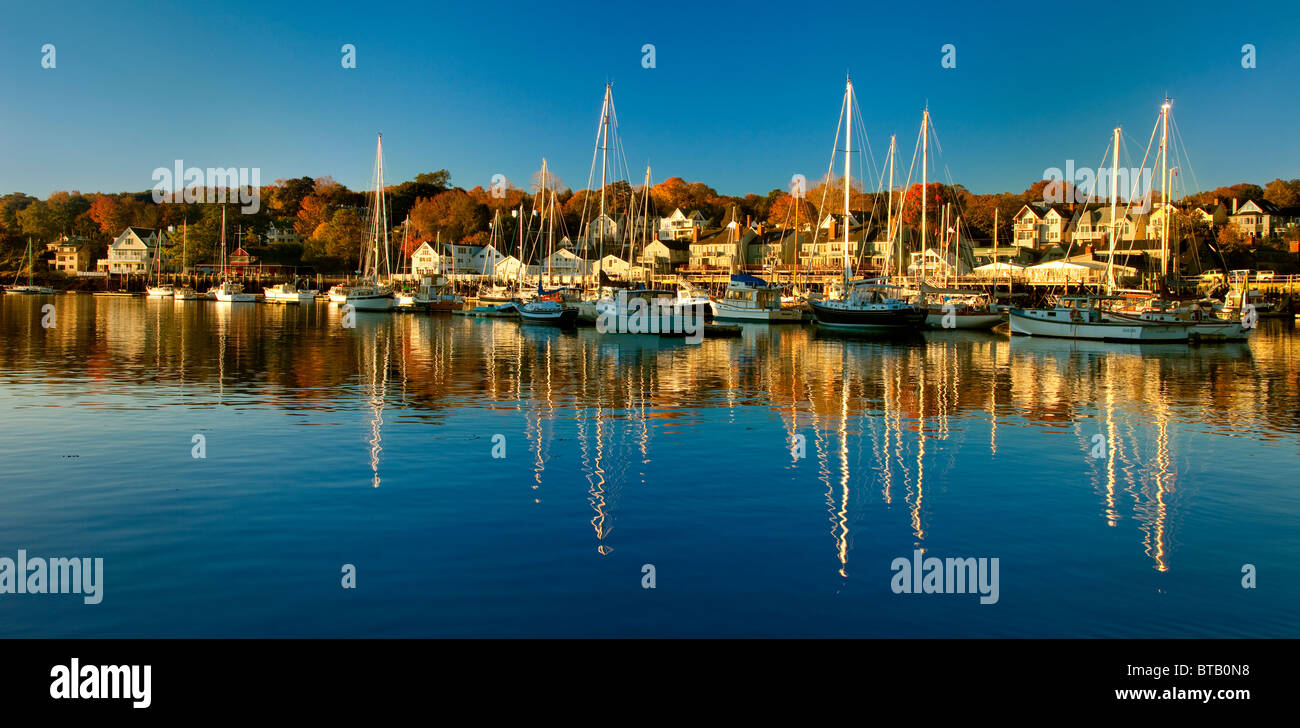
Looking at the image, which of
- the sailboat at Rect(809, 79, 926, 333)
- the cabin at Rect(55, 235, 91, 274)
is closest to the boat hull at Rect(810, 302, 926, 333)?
the sailboat at Rect(809, 79, 926, 333)

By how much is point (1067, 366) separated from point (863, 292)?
108 ft

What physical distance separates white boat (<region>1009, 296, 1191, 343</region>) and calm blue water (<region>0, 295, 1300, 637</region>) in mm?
24705

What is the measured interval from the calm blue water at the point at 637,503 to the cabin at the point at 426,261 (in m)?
119

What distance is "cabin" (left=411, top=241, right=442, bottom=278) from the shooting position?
15038 centimetres

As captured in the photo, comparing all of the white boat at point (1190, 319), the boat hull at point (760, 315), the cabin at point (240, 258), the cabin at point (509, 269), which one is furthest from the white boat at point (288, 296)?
the white boat at point (1190, 319)

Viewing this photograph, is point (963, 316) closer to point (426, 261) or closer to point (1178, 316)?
point (1178, 316)

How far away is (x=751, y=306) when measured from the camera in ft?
261

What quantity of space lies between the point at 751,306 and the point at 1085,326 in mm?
28626

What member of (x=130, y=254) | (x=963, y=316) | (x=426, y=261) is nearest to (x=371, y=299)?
(x=426, y=261)

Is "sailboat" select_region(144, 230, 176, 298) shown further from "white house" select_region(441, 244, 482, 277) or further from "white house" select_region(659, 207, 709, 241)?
"white house" select_region(659, 207, 709, 241)

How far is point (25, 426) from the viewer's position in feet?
69.8
